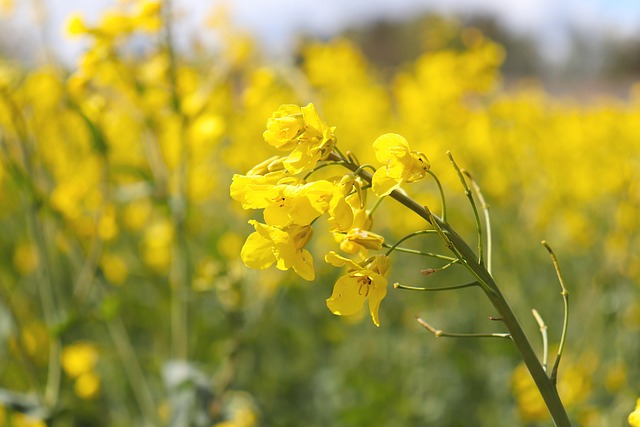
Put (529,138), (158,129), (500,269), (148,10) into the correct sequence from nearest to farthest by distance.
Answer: (148,10), (158,129), (500,269), (529,138)

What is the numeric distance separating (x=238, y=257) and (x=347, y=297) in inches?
91.4

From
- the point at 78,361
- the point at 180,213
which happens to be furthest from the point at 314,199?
the point at 78,361

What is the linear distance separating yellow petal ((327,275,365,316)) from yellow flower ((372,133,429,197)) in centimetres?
15

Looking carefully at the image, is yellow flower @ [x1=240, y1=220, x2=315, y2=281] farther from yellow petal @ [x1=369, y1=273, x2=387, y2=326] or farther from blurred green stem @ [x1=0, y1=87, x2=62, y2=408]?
blurred green stem @ [x1=0, y1=87, x2=62, y2=408]

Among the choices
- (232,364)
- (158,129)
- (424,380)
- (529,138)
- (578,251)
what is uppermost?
(158,129)

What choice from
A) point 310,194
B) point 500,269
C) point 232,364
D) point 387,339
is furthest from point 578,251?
point 310,194

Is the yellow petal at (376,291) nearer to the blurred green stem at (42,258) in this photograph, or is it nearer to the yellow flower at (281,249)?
the yellow flower at (281,249)

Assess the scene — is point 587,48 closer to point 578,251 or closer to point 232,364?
point 578,251

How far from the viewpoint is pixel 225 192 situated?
551 cm

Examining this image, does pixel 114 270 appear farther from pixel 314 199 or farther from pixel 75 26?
pixel 314 199

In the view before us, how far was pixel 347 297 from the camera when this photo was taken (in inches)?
39.3

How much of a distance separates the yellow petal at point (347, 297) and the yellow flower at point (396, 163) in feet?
0.50

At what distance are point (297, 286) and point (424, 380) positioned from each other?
40.7 inches

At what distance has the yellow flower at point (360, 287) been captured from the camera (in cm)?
97
